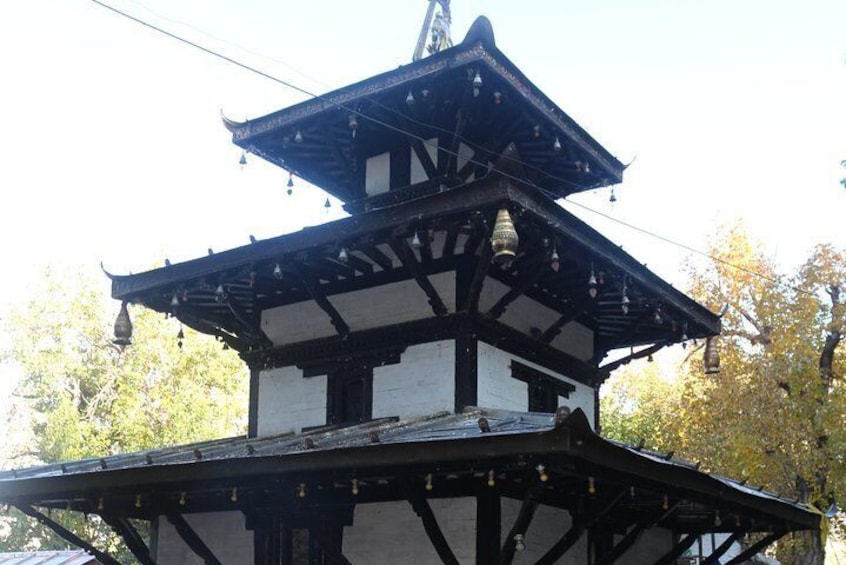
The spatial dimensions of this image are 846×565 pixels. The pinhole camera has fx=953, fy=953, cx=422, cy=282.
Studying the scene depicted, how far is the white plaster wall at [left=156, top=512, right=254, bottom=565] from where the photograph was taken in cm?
1274

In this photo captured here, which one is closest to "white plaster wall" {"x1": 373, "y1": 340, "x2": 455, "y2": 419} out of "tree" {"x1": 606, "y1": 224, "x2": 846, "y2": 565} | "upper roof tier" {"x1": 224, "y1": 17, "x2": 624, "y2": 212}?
"upper roof tier" {"x1": 224, "y1": 17, "x2": 624, "y2": 212}

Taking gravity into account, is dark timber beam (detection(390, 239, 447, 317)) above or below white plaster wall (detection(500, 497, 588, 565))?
above

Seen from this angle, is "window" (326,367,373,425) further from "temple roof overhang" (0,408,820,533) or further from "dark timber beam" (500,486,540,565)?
"dark timber beam" (500,486,540,565)

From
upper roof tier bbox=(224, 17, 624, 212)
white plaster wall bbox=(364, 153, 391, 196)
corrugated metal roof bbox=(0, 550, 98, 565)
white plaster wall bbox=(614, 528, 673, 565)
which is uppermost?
upper roof tier bbox=(224, 17, 624, 212)

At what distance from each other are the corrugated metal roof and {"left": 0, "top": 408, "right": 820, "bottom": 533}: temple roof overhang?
16.3 feet

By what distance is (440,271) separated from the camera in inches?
501

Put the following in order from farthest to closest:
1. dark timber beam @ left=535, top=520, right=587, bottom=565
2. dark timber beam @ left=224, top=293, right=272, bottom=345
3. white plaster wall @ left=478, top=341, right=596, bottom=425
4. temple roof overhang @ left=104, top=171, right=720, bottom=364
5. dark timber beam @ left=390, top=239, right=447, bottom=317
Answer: dark timber beam @ left=224, top=293, right=272, bottom=345 → white plaster wall @ left=478, top=341, right=596, bottom=425 → dark timber beam @ left=390, top=239, right=447, bottom=317 → temple roof overhang @ left=104, top=171, right=720, bottom=364 → dark timber beam @ left=535, top=520, right=587, bottom=565

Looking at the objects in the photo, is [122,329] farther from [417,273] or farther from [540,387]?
[540,387]

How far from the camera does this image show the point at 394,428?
10.8 m

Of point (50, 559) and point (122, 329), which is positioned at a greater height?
point (122, 329)

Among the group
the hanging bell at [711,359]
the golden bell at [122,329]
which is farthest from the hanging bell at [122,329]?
the hanging bell at [711,359]

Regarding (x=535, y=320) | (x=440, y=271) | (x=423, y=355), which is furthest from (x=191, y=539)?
(x=535, y=320)

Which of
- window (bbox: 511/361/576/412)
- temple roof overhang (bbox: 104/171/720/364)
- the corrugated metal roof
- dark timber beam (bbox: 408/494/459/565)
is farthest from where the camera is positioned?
the corrugated metal roof

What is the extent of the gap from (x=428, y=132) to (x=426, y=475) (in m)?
6.18
